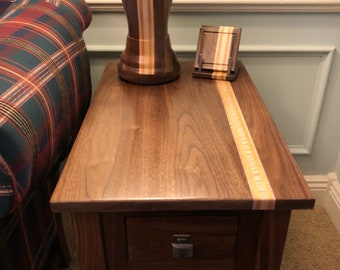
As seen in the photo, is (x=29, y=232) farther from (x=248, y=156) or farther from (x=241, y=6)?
(x=241, y=6)

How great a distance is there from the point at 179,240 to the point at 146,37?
1.54 ft

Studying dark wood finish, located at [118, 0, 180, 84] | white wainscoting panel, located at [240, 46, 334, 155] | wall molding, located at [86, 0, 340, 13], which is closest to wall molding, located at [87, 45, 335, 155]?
white wainscoting panel, located at [240, 46, 334, 155]

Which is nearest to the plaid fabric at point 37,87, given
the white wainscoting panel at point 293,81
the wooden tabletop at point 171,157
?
the wooden tabletop at point 171,157

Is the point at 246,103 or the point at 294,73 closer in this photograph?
the point at 246,103

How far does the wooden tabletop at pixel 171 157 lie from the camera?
54cm

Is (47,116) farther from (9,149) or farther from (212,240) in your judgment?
(212,240)

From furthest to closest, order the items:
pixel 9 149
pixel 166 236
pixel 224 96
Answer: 1. pixel 224 96
2. pixel 166 236
3. pixel 9 149

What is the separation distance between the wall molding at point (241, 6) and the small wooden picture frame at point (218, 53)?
0.14 metres

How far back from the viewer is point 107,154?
2.09 ft

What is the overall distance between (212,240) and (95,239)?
0.19 meters

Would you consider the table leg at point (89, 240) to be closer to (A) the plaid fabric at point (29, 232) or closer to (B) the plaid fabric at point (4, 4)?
(A) the plaid fabric at point (29, 232)

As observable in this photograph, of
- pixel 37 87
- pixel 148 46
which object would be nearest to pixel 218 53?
pixel 148 46

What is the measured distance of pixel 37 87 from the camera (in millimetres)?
617

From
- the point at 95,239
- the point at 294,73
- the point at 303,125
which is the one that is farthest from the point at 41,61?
the point at 303,125
